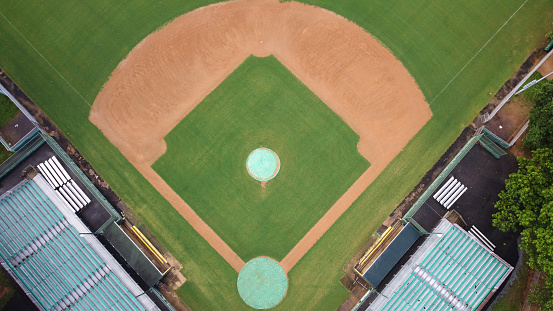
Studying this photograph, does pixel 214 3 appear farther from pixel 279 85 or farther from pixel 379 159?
pixel 379 159

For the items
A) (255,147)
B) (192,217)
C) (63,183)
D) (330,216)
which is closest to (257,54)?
(255,147)

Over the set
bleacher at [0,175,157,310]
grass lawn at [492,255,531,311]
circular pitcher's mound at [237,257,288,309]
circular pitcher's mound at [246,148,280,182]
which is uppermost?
bleacher at [0,175,157,310]

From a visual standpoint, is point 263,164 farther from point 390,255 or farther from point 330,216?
point 390,255

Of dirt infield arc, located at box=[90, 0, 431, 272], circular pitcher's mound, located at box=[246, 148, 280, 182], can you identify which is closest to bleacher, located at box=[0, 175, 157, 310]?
dirt infield arc, located at box=[90, 0, 431, 272]

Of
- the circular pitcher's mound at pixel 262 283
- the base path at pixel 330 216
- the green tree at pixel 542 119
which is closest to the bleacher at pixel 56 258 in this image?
the circular pitcher's mound at pixel 262 283

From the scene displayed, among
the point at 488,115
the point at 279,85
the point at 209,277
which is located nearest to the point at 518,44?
the point at 488,115

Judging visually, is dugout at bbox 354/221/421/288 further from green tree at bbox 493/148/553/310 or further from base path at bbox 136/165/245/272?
base path at bbox 136/165/245/272
